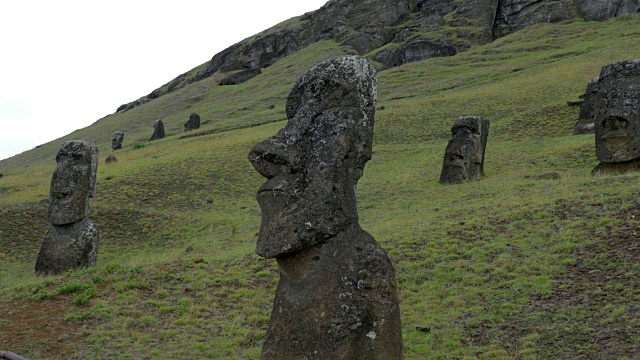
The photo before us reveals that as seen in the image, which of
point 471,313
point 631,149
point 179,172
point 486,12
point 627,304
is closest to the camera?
point 627,304

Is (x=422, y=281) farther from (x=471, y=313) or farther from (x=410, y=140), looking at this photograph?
(x=410, y=140)

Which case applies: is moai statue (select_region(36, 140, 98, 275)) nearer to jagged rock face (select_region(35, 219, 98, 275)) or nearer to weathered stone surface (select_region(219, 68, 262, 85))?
jagged rock face (select_region(35, 219, 98, 275))

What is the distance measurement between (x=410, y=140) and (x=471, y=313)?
25851mm

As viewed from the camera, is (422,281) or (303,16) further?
(303,16)

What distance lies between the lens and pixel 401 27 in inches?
4284

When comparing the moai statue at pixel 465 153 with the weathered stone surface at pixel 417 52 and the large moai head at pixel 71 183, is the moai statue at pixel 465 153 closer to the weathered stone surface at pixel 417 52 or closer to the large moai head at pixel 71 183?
the large moai head at pixel 71 183

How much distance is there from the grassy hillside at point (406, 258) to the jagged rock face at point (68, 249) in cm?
52

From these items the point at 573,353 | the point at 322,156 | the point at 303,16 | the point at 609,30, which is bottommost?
the point at 609,30

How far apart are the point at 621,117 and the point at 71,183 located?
49.4ft

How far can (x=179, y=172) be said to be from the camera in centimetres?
2986

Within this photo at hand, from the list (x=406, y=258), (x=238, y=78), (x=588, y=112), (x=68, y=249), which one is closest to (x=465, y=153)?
(x=588, y=112)

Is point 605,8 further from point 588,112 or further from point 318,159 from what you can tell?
point 318,159

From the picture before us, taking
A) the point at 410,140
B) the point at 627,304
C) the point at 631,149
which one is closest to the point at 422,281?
the point at 627,304

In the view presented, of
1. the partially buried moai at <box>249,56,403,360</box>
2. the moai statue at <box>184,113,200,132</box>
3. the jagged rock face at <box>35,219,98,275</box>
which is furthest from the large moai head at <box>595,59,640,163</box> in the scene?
the moai statue at <box>184,113,200,132</box>
